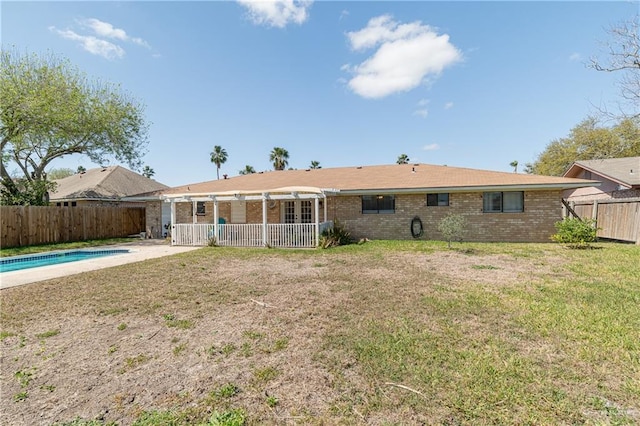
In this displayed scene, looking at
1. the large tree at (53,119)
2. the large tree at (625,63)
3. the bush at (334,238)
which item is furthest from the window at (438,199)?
the large tree at (53,119)

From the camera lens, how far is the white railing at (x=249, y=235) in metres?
13.3

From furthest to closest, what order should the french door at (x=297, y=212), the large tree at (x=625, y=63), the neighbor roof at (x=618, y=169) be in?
1. the neighbor roof at (x=618, y=169)
2. the french door at (x=297, y=212)
3. the large tree at (x=625, y=63)

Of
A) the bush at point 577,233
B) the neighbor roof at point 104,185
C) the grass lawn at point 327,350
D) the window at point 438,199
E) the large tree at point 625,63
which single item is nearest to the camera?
the grass lawn at point 327,350

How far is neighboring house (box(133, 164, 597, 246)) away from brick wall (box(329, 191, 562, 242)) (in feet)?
0.13

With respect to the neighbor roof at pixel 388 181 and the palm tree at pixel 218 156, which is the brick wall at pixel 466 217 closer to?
the neighbor roof at pixel 388 181

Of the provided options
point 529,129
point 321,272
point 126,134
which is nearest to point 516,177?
point 529,129

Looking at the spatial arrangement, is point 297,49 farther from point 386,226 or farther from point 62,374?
point 62,374

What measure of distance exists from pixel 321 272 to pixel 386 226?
7.71 metres

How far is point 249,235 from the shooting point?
13.9 m

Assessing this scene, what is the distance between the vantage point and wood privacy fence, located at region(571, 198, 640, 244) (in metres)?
11.4

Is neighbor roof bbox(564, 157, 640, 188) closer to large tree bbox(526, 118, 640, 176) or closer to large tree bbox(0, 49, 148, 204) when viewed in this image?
large tree bbox(526, 118, 640, 176)

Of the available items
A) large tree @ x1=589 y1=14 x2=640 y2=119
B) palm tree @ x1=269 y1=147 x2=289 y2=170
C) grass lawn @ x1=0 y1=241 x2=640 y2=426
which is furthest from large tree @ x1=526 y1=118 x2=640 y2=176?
palm tree @ x1=269 y1=147 x2=289 y2=170

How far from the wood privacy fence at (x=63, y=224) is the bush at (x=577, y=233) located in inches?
967

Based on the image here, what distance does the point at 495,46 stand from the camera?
14.0 meters
